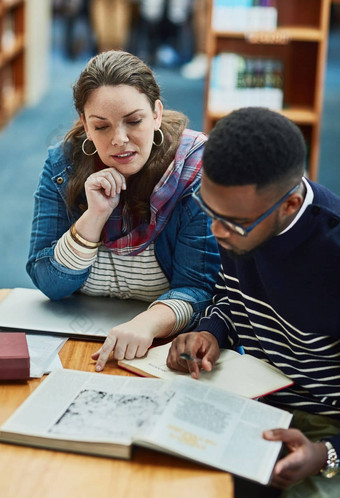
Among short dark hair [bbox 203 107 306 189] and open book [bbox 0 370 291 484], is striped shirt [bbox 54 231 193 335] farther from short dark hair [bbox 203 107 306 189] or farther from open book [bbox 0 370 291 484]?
short dark hair [bbox 203 107 306 189]

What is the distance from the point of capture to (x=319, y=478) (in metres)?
1.37

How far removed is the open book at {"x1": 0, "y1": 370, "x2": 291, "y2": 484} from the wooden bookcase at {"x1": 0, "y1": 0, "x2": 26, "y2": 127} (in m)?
4.71

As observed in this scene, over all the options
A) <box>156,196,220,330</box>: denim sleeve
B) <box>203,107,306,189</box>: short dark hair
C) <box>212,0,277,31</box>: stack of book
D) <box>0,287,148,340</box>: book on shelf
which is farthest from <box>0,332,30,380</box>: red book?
<box>212,0,277,31</box>: stack of book

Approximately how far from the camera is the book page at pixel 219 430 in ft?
4.05

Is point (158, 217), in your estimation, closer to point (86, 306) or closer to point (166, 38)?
point (86, 306)

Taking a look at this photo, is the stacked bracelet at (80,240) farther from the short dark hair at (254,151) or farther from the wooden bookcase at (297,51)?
the wooden bookcase at (297,51)

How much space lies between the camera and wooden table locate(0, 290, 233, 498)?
3.96 feet

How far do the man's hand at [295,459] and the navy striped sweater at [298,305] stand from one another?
0.20ft

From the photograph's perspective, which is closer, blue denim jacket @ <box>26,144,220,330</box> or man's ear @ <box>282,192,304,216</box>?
man's ear @ <box>282,192,304,216</box>

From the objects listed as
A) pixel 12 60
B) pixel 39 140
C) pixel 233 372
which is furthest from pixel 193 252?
pixel 12 60

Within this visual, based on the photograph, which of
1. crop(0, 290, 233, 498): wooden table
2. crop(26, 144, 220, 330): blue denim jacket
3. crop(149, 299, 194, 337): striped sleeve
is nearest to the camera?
crop(0, 290, 233, 498): wooden table

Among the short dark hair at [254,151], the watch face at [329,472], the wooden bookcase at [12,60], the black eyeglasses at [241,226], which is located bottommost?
the wooden bookcase at [12,60]

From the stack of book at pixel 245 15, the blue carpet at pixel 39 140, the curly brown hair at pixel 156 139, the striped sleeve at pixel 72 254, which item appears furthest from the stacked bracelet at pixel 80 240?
the stack of book at pixel 245 15

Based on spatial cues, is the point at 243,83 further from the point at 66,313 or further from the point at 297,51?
the point at 66,313
